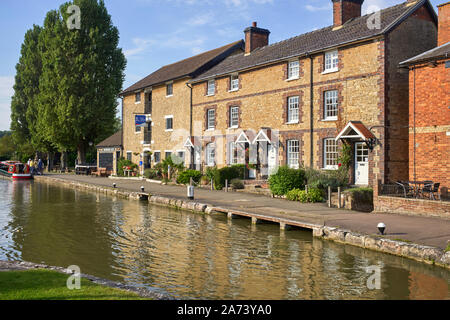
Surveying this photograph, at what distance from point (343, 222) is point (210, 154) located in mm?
16772

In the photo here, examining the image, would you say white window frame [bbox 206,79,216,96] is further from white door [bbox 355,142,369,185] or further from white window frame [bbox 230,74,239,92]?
white door [bbox 355,142,369,185]

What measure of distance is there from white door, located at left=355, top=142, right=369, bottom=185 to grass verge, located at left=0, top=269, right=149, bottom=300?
1471cm

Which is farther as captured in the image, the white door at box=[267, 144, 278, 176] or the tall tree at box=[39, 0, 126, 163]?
the tall tree at box=[39, 0, 126, 163]

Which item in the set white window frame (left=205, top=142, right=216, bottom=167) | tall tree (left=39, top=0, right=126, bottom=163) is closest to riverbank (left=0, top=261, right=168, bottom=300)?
white window frame (left=205, top=142, right=216, bottom=167)

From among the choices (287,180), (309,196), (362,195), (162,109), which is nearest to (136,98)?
(162,109)

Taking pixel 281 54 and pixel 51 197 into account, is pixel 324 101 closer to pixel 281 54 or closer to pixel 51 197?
pixel 281 54

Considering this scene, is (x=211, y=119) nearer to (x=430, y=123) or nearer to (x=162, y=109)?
(x=162, y=109)

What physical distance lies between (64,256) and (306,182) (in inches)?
496

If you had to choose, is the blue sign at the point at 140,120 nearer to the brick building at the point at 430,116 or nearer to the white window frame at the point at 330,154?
the white window frame at the point at 330,154

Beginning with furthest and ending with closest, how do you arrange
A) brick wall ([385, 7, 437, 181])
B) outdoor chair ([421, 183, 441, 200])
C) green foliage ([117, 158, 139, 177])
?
green foliage ([117, 158, 139, 177]) → brick wall ([385, 7, 437, 181]) → outdoor chair ([421, 183, 441, 200])

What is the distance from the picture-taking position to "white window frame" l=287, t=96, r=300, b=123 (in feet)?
73.1

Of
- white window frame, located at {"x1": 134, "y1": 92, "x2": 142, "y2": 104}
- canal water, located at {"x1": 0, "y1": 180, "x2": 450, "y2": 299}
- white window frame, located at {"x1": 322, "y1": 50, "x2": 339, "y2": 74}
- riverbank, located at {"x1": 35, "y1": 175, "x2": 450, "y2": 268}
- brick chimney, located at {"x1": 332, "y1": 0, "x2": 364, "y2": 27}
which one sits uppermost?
brick chimney, located at {"x1": 332, "y1": 0, "x2": 364, "y2": 27}

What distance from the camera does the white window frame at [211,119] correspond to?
2836 centimetres
